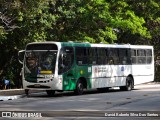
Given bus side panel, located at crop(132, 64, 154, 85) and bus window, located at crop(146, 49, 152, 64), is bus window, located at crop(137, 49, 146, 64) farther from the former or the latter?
bus window, located at crop(146, 49, 152, 64)

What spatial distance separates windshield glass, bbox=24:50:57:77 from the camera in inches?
916

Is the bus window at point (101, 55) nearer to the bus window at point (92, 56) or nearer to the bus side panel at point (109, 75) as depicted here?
the bus side panel at point (109, 75)

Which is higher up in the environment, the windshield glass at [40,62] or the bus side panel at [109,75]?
the windshield glass at [40,62]

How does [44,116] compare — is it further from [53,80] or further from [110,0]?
[110,0]

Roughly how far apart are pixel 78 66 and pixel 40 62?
2334 millimetres

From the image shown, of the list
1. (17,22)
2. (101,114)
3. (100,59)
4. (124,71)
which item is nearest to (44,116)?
(101,114)

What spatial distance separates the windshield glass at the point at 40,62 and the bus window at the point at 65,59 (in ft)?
1.17

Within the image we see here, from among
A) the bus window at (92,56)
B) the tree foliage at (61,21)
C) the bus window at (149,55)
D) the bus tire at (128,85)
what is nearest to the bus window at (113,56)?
the bus window at (92,56)

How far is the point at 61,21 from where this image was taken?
33531 millimetres

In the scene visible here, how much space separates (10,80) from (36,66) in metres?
13.7

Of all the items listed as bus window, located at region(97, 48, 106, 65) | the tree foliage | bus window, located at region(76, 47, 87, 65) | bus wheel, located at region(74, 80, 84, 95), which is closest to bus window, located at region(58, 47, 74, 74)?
bus window, located at region(76, 47, 87, 65)

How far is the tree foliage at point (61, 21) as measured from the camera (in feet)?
92.1

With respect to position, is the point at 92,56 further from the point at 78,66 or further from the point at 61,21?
the point at 61,21

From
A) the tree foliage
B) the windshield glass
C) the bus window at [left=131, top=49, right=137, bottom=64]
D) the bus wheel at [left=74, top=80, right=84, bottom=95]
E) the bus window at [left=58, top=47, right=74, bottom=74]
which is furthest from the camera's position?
the bus window at [left=131, top=49, right=137, bottom=64]
